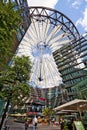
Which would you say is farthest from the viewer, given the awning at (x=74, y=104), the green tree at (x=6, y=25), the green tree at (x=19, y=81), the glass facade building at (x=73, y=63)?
the glass facade building at (x=73, y=63)

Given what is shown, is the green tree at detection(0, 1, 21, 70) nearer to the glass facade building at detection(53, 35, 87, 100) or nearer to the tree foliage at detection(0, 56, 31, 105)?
the tree foliage at detection(0, 56, 31, 105)

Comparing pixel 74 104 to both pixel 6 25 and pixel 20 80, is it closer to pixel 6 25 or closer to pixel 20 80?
pixel 20 80

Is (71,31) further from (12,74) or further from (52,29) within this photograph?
(12,74)

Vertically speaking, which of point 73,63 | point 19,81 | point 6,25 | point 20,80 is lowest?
point 6,25

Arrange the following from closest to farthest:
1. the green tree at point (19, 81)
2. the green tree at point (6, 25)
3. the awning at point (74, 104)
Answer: the green tree at point (6, 25)
the awning at point (74, 104)
the green tree at point (19, 81)

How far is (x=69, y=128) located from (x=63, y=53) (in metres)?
115

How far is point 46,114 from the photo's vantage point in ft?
428

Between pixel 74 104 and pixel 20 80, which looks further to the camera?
pixel 20 80

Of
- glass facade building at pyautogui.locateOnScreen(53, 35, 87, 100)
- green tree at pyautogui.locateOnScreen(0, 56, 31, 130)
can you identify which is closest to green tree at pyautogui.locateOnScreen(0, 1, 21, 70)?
green tree at pyautogui.locateOnScreen(0, 56, 31, 130)

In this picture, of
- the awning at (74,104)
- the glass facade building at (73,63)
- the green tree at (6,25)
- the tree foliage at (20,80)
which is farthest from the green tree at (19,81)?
the glass facade building at (73,63)

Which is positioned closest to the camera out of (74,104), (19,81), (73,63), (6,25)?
(6,25)

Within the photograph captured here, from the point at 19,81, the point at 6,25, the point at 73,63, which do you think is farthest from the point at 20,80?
the point at 73,63

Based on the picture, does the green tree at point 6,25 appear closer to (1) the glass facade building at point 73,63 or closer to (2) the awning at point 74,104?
(2) the awning at point 74,104

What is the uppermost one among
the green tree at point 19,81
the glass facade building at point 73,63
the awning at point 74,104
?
the glass facade building at point 73,63
